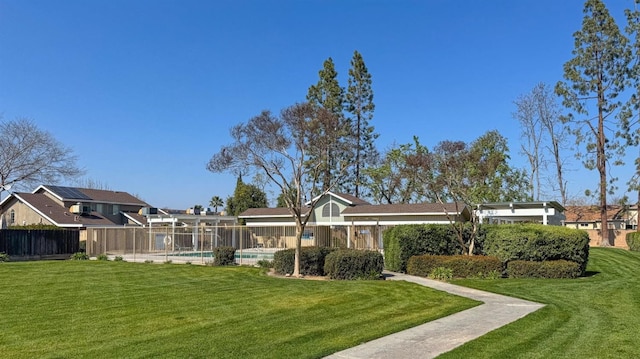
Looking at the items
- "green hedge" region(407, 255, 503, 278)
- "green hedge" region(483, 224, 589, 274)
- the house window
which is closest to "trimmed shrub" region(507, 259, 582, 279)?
"green hedge" region(483, 224, 589, 274)

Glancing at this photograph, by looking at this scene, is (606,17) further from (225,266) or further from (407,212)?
(225,266)

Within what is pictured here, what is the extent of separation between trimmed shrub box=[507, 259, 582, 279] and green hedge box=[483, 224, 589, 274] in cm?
46

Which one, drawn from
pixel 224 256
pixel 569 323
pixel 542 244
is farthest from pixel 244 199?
pixel 569 323

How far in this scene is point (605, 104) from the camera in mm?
39469

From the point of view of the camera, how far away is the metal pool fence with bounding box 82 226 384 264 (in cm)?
2800

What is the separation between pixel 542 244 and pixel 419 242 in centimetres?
→ 444

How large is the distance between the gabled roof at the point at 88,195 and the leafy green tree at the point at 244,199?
33.0 feet

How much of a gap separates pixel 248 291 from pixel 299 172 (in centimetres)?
719

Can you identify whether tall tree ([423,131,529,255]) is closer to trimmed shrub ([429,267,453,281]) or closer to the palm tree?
trimmed shrub ([429,267,453,281])

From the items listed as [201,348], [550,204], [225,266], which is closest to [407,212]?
[550,204]

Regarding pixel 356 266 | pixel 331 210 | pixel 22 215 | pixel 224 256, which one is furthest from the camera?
pixel 22 215

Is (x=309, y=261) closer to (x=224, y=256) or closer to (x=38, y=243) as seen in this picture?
(x=224, y=256)

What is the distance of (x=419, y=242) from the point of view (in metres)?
20.2

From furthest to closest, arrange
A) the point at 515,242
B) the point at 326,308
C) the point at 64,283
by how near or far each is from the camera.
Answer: the point at 515,242 → the point at 64,283 → the point at 326,308
